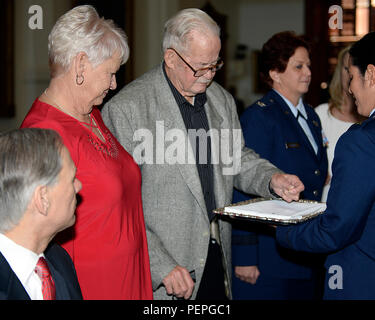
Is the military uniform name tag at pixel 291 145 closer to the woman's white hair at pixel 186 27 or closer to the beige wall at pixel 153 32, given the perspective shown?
the woman's white hair at pixel 186 27

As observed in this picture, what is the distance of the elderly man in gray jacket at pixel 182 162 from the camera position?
2.14 meters

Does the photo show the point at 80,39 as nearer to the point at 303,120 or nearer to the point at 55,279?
the point at 55,279

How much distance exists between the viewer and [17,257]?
1.35 meters

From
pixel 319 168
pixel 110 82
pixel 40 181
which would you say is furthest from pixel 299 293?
pixel 40 181

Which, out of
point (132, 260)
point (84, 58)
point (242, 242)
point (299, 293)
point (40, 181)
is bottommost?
point (299, 293)

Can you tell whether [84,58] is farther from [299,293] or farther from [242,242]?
[299,293]

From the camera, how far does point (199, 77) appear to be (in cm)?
222

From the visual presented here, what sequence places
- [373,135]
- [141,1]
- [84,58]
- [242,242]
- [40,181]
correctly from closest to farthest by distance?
[40,181] → [373,135] → [84,58] → [242,242] → [141,1]

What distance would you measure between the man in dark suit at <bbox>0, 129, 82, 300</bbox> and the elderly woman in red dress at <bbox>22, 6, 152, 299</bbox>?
13.6 inches

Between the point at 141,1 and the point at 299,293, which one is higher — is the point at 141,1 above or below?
above

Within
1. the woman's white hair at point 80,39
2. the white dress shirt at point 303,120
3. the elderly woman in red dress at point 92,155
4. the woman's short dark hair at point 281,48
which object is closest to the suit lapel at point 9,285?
the elderly woman in red dress at point 92,155

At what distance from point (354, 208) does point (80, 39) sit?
1189 mm

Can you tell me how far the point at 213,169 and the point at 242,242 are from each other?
64 centimetres

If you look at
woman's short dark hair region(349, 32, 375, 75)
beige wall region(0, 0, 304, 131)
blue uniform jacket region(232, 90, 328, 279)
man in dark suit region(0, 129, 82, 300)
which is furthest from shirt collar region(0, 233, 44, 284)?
beige wall region(0, 0, 304, 131)
